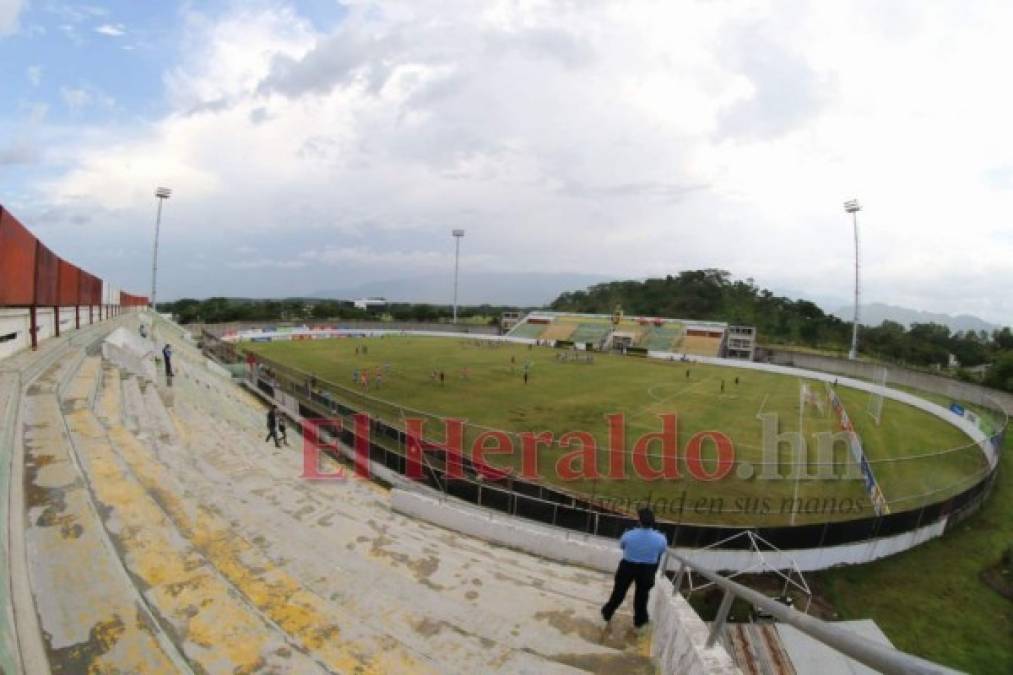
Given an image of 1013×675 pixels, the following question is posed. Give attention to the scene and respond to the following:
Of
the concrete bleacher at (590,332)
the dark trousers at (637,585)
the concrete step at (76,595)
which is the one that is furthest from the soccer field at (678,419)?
the concrete bleacher at (590,332)

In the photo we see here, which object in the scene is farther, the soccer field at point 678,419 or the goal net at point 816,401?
the goal net at point 816,401

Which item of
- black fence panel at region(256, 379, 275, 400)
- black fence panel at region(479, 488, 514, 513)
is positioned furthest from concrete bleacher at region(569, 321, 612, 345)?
black fence panel at region(479, 488, 514, 513)

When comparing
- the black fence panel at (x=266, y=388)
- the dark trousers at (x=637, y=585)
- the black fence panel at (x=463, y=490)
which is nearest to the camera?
the dark trousers at (x=637, y=585)

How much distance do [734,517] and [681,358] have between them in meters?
A: 44.1

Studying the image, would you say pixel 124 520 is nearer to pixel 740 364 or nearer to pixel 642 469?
pixel 642 469

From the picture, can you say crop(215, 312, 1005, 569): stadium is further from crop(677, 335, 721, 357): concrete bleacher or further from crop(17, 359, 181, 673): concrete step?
crop(17, 359, 181, 673): concrete step

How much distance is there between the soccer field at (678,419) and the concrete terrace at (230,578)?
5570 millimetres

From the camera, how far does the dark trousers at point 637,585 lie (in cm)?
514

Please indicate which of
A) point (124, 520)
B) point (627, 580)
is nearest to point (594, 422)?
point (627, 580)

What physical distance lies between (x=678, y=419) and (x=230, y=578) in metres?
24.5

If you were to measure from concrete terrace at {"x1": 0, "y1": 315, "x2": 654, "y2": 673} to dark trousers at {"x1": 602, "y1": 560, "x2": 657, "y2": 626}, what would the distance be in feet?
0.59

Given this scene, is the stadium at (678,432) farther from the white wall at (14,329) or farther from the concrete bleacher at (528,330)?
the concrete bleacher at (528,330)

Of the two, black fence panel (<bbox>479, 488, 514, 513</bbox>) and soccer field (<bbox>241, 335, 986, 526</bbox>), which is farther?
soccer field (<bbox>241, 335, 986, 526</bbox>)

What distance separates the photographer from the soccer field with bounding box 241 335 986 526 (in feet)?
46.6
